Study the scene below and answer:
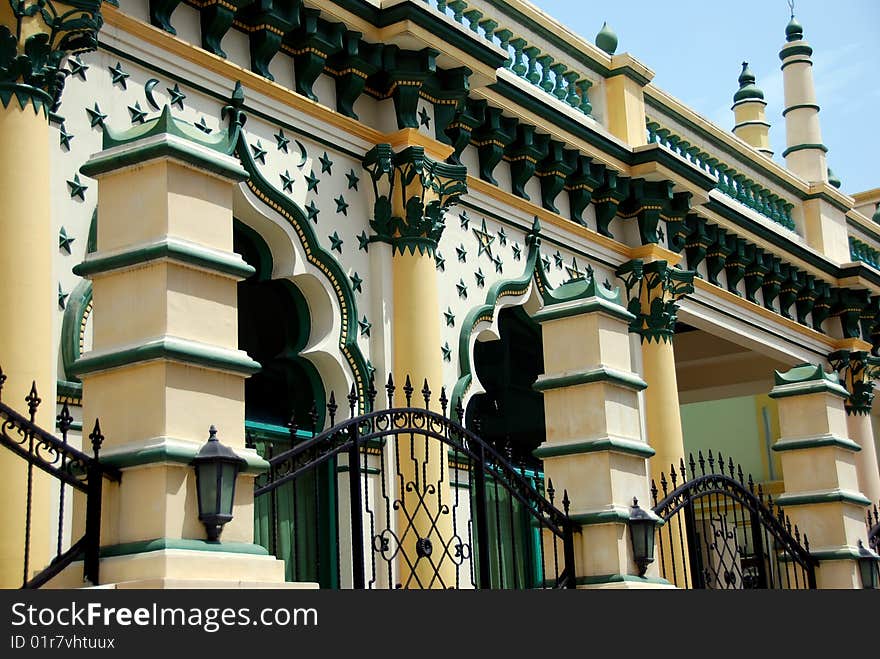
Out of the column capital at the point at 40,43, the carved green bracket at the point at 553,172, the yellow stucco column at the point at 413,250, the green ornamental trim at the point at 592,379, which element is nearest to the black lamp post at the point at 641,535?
the green ornamental trim at the point at 592,379

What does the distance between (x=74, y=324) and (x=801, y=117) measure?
13.3 meters

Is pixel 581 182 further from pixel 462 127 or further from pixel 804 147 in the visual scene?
pixel 804 147

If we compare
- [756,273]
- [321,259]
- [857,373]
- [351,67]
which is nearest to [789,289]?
[756,273]

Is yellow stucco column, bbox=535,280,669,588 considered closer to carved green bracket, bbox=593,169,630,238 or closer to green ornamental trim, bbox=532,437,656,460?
green ornamental trim, bbox=532,437,656,460

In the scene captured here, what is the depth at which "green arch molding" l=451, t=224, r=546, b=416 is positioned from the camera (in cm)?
1109

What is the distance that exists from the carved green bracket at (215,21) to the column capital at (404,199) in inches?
64.1

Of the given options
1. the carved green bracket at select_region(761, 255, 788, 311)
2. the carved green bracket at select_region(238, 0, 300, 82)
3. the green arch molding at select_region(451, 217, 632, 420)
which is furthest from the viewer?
the carved green bracket at select_region(761, 255, 788, 311)

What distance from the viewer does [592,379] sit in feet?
27.2

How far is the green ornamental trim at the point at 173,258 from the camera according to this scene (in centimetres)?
573

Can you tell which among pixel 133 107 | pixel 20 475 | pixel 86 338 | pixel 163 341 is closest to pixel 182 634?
pixel 163 341

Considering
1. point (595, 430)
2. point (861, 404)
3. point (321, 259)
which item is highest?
point (861, 404)

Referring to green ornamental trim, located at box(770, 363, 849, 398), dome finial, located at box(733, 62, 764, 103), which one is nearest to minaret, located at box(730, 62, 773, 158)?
dome finial, located at box(733, 62, 764, 103)

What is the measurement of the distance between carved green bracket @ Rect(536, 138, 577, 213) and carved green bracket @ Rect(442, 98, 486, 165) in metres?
1.09

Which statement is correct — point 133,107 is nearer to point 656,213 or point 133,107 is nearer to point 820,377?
point 820,377
